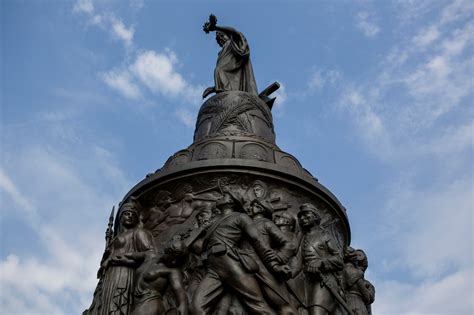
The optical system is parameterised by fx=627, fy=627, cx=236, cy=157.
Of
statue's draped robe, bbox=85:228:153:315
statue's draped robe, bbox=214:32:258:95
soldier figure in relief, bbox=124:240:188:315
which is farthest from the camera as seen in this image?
statue's draped robe, bbox=214:32:258:95

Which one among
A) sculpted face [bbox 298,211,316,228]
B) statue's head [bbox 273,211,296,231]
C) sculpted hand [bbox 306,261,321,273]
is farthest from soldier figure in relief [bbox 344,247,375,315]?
statue's head [bbox 273,211,296,231]

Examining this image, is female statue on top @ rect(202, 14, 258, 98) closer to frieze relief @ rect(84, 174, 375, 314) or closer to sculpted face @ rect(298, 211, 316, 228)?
frieze relief @ rect(84, 174, 375, 314)

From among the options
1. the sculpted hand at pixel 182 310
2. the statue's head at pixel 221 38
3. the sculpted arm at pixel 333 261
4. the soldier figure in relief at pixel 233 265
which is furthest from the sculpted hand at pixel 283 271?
the statue's head at pixel 221 38

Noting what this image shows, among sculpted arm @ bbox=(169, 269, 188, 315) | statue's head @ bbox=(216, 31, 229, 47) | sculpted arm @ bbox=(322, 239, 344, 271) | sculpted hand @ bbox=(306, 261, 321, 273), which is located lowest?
sculpted arm @ bbox=(169, 269, 188, 315)

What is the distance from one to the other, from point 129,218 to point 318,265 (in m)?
3.23

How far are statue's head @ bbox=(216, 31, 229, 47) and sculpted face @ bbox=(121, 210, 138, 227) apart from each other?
692 cm

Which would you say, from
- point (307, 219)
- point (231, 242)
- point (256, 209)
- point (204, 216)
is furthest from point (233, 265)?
point (307, 219)

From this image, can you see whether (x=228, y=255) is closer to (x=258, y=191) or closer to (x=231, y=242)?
(x=231, y=242)

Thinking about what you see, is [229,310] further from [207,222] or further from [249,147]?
[249,147]

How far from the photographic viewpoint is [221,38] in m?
16.1

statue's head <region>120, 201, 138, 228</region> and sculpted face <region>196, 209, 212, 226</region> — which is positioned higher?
statue's head <region>120, 201, 138, 228</region>

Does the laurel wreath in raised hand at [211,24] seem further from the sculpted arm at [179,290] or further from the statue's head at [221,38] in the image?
the sculpted arm at [179,290]

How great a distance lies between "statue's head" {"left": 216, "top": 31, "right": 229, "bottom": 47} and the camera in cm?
1602

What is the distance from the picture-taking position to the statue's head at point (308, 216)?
10.0 m
